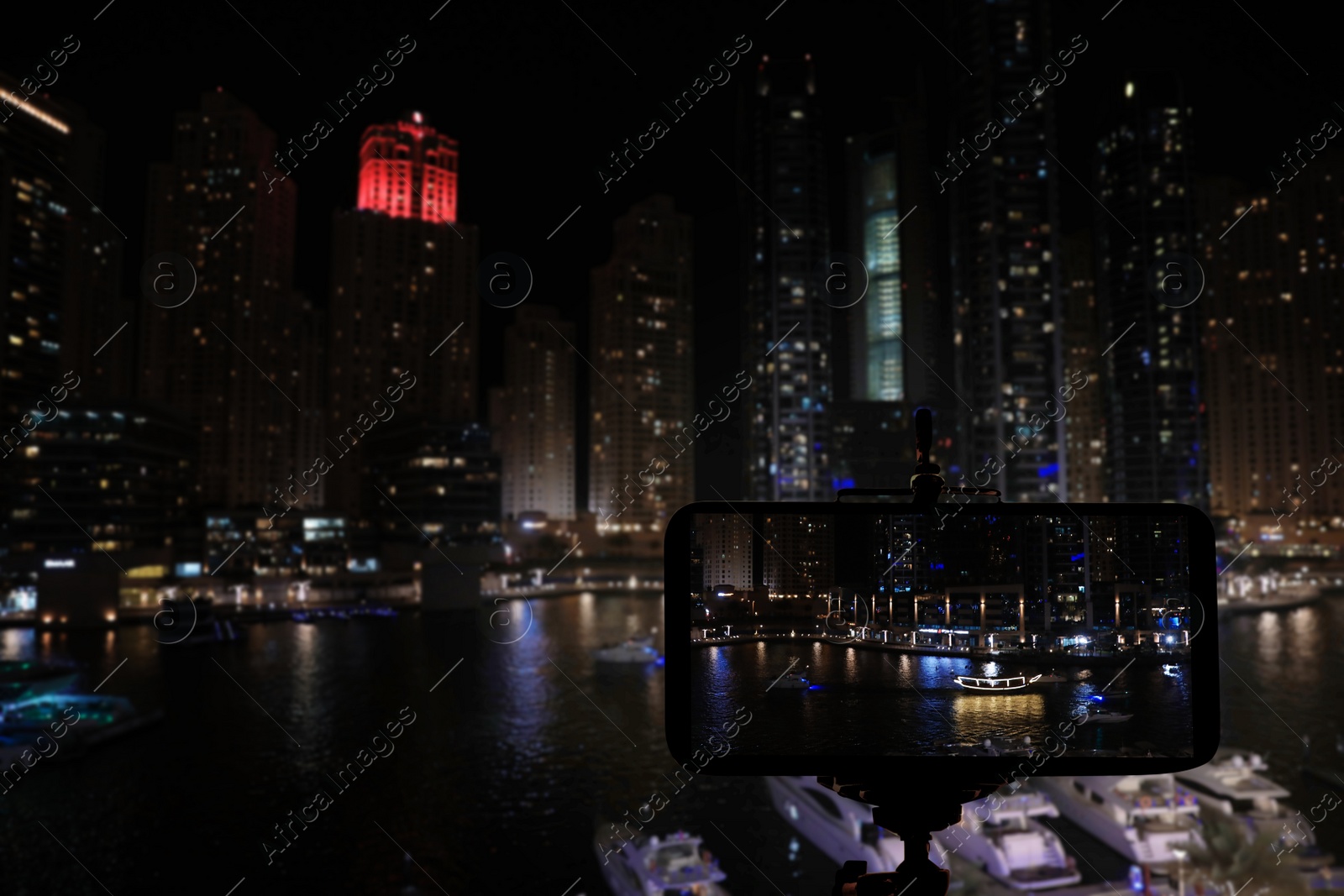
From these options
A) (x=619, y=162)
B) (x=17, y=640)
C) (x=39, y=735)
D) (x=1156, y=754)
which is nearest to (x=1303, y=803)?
(x=619, y=162)

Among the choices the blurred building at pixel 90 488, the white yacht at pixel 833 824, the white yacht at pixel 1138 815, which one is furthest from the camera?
the blurred building at pixel 90 488

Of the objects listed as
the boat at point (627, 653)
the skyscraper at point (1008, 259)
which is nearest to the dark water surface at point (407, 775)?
the boat at point (627, 653)

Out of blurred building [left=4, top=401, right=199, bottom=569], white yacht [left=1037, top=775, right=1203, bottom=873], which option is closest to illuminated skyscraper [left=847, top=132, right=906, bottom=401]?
white yacht [left=1037, top=775, right=1203, bottom=873]

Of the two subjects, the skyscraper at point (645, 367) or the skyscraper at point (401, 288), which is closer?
the skyscraper at point (645, 367)

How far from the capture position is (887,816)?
806 mm

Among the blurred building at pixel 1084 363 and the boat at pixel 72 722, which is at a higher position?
the blurred building at pixel 1084 363

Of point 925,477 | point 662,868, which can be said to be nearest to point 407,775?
point 662,868

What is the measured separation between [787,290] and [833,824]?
819 inches

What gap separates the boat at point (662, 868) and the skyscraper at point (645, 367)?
28628mm

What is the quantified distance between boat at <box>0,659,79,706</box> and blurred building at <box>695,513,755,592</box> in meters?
21.2

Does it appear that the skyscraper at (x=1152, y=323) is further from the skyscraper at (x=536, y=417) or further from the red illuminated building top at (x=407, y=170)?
the red illuminated building top at (x=407, y=170)

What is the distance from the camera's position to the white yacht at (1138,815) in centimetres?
938

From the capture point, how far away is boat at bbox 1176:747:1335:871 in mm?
9445

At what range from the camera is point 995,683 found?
0.93 meters
